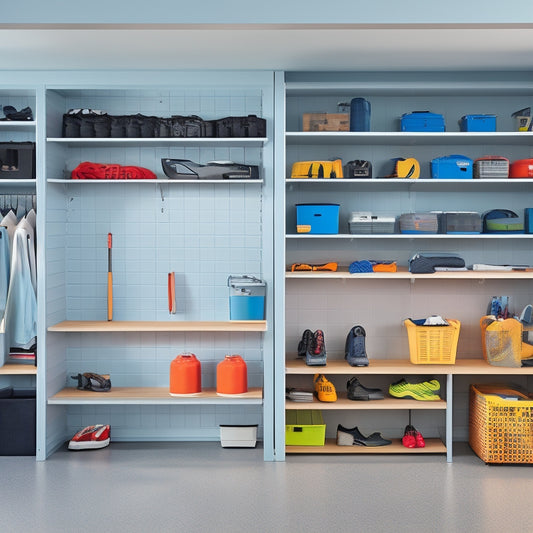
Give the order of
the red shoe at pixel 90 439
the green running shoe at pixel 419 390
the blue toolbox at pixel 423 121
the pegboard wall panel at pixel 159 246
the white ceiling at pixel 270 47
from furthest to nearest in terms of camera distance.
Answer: the pegboard wall panel at pixel 159 246
the red shoe at pixel 90 439
the green running shoe at pixel 419 390
the blue toolbox at pixel 423 121
the white ceiling at pixel 270 47

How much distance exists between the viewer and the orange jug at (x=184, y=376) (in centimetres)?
564

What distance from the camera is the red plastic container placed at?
5.54m

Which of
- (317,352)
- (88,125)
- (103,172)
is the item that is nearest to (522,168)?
(317,352)

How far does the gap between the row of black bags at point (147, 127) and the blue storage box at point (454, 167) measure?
52.8 inches

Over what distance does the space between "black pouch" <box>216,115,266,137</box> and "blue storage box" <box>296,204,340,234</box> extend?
0.63 meters

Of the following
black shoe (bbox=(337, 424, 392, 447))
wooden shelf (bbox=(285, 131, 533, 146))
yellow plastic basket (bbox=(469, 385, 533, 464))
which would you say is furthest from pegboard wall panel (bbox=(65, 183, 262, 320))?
yellow plastic basket (bbox=(469, 385, 533, 464))

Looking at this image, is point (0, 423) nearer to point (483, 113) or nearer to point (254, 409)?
point (254, 409)

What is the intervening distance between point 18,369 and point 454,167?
11.9 feet

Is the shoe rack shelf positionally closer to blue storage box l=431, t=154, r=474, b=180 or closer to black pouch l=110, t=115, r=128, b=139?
black pouch l=110, t=115, r=128, b=139

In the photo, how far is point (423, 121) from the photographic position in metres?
5.59

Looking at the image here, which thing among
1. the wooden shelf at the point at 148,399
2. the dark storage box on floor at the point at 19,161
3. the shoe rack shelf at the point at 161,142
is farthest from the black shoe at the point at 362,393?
the dark storage box on floor at the point at 19,161

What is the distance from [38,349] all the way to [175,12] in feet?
9.09

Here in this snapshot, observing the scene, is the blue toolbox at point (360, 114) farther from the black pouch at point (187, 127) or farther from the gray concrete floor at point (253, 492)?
the gray concrete floor at point (253, 492)

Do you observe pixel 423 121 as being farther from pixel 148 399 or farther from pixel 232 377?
pixel 148 399
